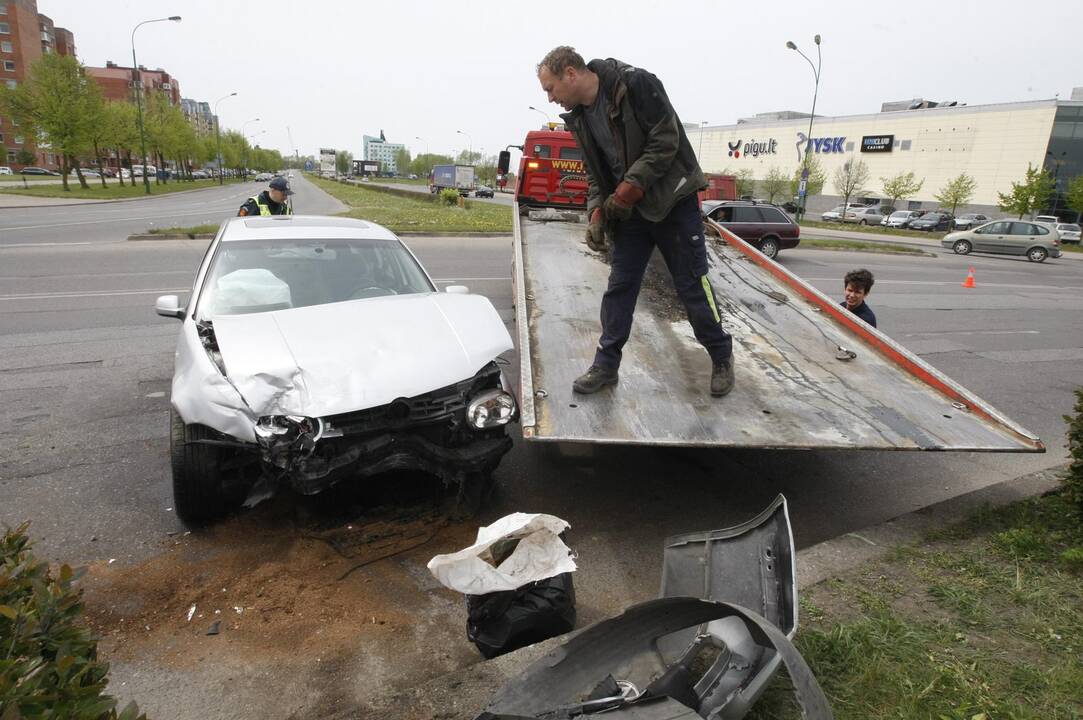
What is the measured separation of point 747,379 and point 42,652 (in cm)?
393

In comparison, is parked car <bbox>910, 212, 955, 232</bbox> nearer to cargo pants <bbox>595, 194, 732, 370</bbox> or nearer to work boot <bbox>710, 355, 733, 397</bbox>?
work boot <bbox>710, 355, 733, 397</bbox>

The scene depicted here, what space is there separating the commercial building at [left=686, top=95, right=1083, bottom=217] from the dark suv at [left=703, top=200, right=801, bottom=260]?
32.8 m

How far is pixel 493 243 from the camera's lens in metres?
18.1

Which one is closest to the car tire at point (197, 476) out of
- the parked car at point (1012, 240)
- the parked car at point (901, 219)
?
the parked car at point (1012, 240)

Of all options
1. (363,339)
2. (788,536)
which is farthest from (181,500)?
(788,536)

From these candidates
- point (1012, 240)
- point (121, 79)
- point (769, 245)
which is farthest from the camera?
point (121, 79)

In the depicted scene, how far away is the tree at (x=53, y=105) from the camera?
36.7m

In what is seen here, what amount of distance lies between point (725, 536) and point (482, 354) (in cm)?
158

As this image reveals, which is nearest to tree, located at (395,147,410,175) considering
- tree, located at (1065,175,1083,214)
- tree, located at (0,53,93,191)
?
tree, located at (0,53,93,191)

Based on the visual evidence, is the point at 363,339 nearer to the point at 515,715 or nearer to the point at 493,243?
the point at 515,715

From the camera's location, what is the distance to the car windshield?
417cm

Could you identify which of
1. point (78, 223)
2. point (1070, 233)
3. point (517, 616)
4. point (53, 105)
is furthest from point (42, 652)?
point (1070, 233)

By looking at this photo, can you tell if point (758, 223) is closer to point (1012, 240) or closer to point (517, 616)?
point (1012, 240)

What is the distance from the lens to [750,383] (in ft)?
14.2
